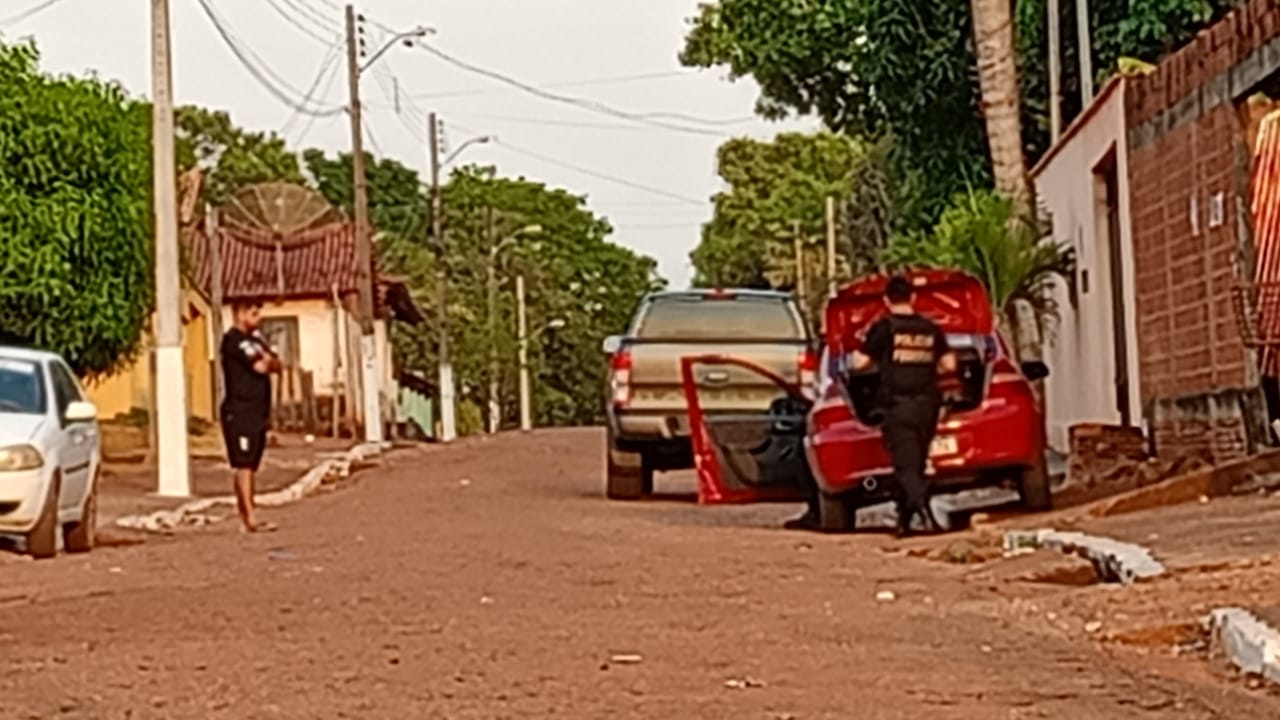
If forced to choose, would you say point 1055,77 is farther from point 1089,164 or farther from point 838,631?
point 838,631

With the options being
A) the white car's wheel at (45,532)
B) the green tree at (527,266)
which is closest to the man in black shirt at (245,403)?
the white car's wheel at (45,532)

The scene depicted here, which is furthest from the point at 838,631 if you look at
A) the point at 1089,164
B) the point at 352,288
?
the point at 352,288

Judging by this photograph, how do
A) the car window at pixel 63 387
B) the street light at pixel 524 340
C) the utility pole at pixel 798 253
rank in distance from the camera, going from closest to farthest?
the car window at pixel 63 387
the utility pole at pixel 798 253
the street light at pixel 524 340

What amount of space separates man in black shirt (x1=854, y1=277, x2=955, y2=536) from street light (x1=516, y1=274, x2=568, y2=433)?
60.5 metres

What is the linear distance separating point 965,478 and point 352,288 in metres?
42.2

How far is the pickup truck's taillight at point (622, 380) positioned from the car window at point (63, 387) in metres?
5.87

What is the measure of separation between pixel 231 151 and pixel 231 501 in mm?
69033

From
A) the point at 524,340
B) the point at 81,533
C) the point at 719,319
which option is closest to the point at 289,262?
the point at 524,340

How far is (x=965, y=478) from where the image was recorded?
1844 cm

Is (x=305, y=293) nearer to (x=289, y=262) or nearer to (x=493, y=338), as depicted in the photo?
(x=289, y=262)

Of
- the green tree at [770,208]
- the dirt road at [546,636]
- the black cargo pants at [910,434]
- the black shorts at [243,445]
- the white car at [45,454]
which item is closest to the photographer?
the dirt road at [546,636]

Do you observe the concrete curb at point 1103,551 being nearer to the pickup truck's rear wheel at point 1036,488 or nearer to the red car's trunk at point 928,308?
the pickup truck's rear wheel at point 1036,488

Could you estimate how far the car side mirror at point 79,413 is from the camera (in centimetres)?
1914

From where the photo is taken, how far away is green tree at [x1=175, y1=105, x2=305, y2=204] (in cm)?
9225
